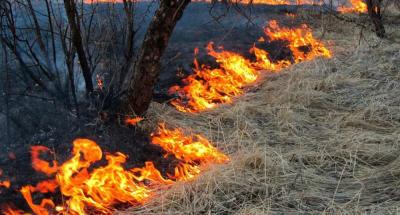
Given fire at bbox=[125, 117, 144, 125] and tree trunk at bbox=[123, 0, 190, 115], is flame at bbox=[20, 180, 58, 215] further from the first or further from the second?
tree trunk at bbox=[123, 0, 190, 115]

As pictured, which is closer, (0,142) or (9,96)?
(0,142)

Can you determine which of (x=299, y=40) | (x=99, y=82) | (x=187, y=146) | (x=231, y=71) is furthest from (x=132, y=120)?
(x=299, y=40)

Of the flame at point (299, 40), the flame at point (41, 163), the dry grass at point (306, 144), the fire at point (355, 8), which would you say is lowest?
the dry grass at point (306, 144)

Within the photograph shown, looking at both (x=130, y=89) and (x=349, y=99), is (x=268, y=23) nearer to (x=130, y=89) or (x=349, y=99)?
(x=349, y=99)

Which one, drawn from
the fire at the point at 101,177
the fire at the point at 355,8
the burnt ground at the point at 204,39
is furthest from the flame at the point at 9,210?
the fire at the point at 355,8

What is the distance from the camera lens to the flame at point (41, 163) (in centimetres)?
418

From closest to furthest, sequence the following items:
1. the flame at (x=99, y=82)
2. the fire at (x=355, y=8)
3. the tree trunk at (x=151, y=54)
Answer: the tree trunk at (x=151, y=54) < the flame at (x=99, y=82) < the fire at (x=355, y=8)

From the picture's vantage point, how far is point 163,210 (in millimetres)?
3963

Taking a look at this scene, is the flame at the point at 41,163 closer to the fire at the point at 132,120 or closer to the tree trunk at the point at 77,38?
the fire at the point at 132,120

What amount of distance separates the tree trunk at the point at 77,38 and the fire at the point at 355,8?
22.9 feet

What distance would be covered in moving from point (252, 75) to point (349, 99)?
1605mm

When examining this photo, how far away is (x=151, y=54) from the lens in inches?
198

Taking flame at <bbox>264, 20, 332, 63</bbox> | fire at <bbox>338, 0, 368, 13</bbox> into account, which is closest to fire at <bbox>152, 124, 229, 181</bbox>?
flame at <bbox>264, 20, 332, 63</bbox>

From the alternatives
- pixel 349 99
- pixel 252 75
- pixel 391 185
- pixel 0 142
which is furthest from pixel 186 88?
pixel 391 185
